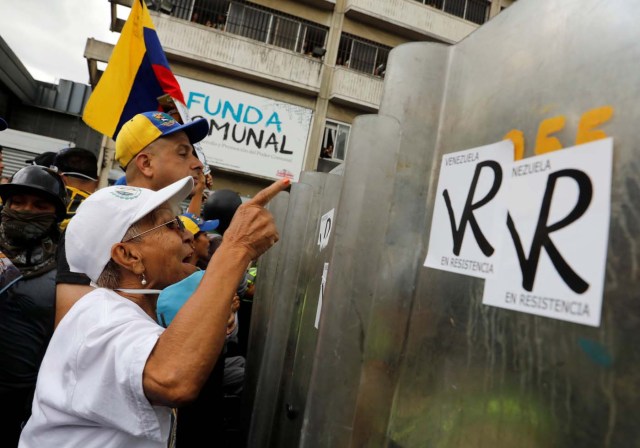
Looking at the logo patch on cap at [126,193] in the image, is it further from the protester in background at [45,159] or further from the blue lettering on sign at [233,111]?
the blue lettering on sign at [233,111]

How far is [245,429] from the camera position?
2.59 m

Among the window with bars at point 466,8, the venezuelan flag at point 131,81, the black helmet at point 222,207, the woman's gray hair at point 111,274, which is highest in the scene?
the window with bars at point 466,8

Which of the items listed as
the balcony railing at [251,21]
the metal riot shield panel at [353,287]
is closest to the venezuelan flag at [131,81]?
the metal riot shield panel at [353,287]

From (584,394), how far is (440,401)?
1.08 ft

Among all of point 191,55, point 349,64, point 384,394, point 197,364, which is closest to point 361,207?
point 384,394

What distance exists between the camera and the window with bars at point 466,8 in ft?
49.5

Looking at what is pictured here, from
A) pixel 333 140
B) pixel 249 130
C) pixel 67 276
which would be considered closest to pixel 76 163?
pixel 67 276

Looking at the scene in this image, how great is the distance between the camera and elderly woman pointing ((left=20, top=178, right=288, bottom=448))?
1.03 metres

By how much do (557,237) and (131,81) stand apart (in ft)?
10.9

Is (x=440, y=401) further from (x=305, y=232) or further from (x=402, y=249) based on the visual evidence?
(x=305, y=232)

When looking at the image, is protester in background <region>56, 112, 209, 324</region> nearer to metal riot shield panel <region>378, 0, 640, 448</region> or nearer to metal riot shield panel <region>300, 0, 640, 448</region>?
metal riot shield panel <region>300, 0, 640, 448</region>

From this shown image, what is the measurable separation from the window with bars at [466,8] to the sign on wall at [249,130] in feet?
21.0

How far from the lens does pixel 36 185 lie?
2.50 m

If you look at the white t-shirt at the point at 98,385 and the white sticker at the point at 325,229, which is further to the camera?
the white sticker at the point at 325,229
